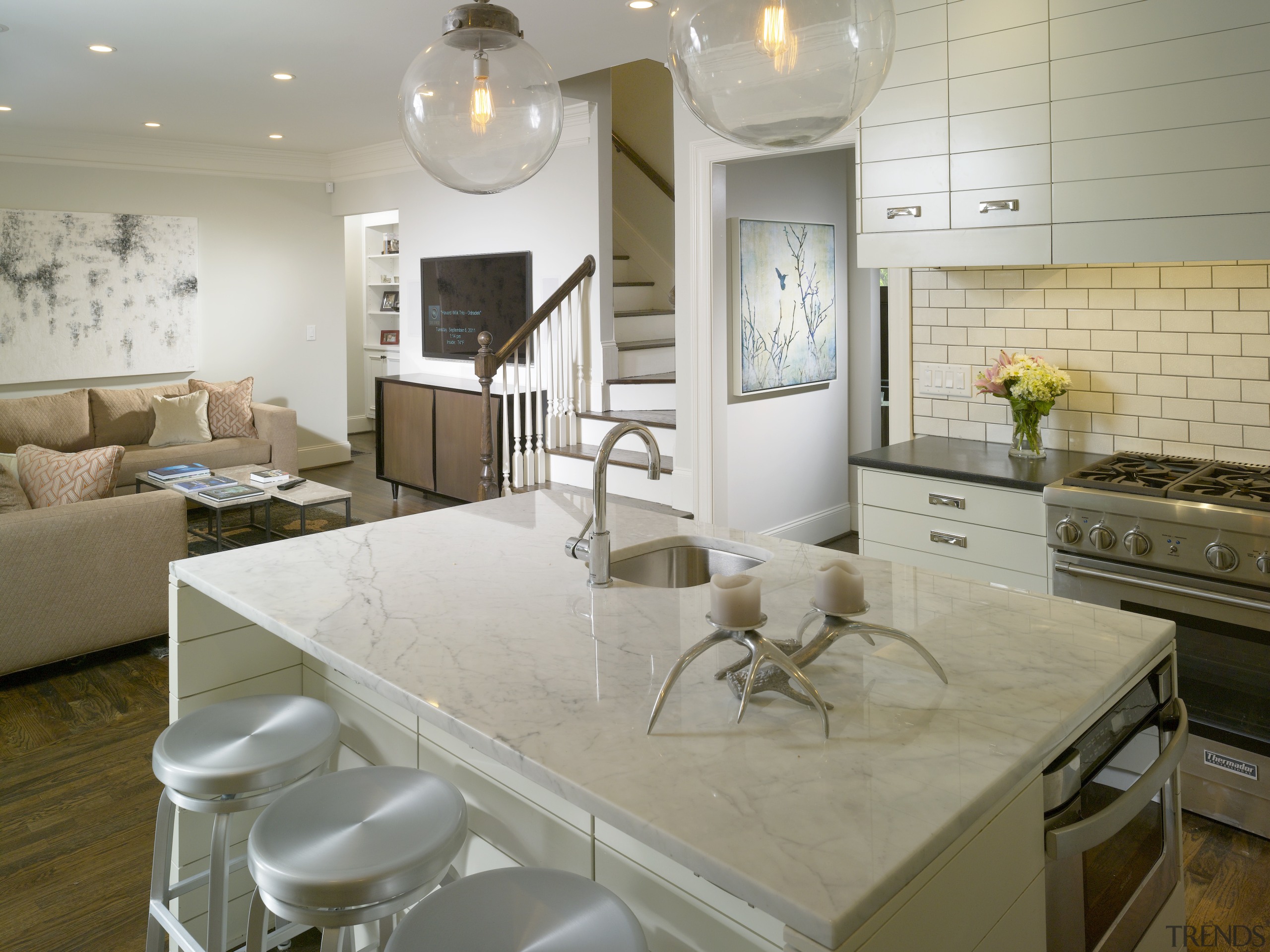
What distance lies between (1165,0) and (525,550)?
2282 millimetres

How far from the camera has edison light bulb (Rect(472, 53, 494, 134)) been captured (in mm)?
1478

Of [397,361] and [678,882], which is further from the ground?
[397,361]

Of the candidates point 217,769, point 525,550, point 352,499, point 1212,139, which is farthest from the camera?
point 352,499

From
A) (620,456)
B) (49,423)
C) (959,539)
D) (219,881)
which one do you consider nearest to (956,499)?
(959,539)

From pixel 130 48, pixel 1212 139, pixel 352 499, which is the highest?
pixel 130 48

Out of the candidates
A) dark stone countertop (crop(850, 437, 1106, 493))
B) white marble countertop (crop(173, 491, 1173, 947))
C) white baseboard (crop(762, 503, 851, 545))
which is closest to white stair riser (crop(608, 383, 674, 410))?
white baseboard (crop(762, 503, 851, 545))

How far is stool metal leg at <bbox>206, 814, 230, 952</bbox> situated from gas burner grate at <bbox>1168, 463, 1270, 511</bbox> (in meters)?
2.35

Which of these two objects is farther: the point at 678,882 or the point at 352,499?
the point at 352,499

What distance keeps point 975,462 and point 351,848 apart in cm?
234

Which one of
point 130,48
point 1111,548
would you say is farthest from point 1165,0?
point 130,48

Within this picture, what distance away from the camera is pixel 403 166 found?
23.4 ft

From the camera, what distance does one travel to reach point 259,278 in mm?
7594

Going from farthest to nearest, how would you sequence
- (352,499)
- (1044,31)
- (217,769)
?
(352,499) → (1044,31) → (217,769)

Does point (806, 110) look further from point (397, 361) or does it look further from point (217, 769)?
point (397, 361)
